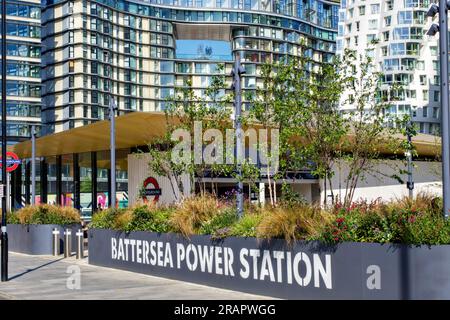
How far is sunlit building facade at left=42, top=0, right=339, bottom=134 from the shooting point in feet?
371

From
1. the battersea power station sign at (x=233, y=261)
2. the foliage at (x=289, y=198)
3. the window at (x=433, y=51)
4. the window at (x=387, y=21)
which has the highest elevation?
the window at (x=387, y=21)

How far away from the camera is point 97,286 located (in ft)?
55.8

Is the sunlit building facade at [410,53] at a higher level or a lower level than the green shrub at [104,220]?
higher

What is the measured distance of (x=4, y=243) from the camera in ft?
61.0

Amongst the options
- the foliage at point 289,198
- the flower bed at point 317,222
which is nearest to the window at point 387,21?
the flower bed at point 317,222

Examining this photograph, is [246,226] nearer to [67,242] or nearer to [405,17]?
[67,242]

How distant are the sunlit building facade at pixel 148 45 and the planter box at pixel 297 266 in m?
94.9

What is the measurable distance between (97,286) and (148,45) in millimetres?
113064

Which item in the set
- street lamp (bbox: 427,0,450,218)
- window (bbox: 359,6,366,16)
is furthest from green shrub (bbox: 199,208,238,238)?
window (bbox: 359,6,366,16)

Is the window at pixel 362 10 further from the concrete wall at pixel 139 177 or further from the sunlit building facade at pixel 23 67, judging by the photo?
the concrete wall at pixel 139 177

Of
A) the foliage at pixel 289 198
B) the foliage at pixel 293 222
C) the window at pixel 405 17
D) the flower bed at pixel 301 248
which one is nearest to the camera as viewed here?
the flower bed at pixel 301 248

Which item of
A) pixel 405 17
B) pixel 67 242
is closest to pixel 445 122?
pixel 67 242

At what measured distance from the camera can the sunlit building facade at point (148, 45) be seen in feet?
371

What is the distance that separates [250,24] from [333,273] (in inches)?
4484
